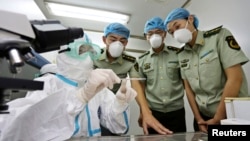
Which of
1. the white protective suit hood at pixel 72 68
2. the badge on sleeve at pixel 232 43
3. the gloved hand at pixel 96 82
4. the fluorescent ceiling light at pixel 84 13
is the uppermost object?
the fluorescent ceiling light at pixel 84 13

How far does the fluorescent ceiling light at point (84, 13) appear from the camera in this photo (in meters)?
→ 1.83

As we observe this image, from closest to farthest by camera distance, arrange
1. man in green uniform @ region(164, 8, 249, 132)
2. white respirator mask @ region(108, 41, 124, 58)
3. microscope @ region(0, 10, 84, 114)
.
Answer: microscope @ region(0, 10, 84, 114) < man in green uniform @ region(164, 8, 249, 132) < white respirator mask @ region(108, 41, 124, 58)

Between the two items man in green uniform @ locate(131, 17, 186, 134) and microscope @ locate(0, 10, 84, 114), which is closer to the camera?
microscope @ locate(0, 10, 84, 114)

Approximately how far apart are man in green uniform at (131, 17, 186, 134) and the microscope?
100 centimetres

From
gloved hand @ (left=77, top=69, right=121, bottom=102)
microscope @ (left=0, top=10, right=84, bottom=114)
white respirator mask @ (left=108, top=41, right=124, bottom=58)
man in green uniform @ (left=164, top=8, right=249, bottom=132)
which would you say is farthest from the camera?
white respirator mask @ (left=108, top=41, right=124, bottom=58)

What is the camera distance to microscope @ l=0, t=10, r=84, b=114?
0.29 m

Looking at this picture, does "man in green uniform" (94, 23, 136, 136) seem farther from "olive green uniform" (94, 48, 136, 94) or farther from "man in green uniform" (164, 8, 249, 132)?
"man in green uniform" (164, 8, 249, 132)

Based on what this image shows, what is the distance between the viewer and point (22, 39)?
32cm

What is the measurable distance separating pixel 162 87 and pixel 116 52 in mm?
444

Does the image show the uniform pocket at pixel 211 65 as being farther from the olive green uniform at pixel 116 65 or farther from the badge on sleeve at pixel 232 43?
the olive green uniform at pixel 116 65

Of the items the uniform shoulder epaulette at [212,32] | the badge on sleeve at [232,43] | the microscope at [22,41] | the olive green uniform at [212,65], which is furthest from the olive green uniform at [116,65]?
the microscope at [22,41]

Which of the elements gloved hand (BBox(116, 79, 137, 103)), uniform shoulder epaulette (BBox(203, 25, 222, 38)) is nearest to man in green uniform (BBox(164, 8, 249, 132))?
uniform shoulder epaulette (BBox(203, 25, 222, 38))

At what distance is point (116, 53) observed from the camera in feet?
4.22

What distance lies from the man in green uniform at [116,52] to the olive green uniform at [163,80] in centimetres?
8
